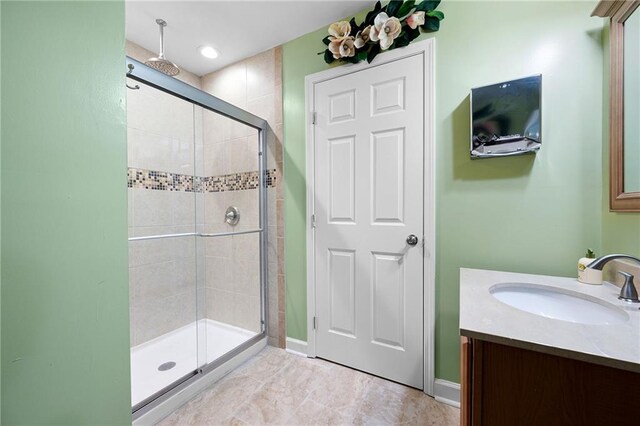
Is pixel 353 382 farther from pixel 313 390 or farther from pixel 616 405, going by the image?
pixel 616 405

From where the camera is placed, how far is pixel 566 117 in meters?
1.23

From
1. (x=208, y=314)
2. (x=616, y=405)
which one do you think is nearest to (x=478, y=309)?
(x=616, y=405)

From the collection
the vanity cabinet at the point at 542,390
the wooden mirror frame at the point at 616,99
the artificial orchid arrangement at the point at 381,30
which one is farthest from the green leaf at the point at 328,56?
the vanity cabinet at the point at 542,390

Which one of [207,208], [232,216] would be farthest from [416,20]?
[207,208]

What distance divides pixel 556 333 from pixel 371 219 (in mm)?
1108

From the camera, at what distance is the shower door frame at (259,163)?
1330 millimetres

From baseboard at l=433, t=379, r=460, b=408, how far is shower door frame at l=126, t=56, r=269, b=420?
130 cm

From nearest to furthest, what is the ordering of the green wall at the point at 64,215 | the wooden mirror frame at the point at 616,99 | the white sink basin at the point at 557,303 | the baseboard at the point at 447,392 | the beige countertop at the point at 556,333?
the green wall at the point at 64,215 → the beige countertop at the point at 556,333 → the white sink basin at the point at 557,303 → the wooden mirror frame at the point at 616,99 → the baseboard at the point at 447,392

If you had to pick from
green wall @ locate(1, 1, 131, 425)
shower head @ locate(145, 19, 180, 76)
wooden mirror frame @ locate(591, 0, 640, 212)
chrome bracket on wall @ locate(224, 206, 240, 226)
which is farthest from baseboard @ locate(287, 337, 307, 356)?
shower head @ locate(145, 19, 180, 76)

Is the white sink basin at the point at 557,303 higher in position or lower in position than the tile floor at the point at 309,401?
higher

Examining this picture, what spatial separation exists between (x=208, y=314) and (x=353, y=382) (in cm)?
142

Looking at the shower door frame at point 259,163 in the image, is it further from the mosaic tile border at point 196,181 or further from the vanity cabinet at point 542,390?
the vanity cabinet at point 542,390

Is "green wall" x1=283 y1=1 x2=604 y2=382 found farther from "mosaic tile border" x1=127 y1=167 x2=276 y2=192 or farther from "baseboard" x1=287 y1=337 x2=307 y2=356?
"mosaic tile border" x1=127 y1=167 x2=276 y2=192

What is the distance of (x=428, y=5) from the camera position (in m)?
1.48
